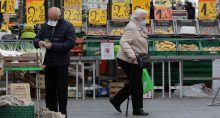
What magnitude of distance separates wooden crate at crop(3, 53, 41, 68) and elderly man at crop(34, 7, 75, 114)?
31 cm

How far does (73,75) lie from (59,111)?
12.1 ft

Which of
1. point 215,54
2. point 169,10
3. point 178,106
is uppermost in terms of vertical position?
point 169,10

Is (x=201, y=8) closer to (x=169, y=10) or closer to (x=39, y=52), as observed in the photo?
(x=169, y=10)

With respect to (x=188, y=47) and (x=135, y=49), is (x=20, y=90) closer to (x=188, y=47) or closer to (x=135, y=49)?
(x=135, y=49)

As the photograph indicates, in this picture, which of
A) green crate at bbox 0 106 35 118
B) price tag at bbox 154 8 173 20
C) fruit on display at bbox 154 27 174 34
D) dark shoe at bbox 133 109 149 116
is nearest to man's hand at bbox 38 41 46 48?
green crate at bbox 0 106 35 118

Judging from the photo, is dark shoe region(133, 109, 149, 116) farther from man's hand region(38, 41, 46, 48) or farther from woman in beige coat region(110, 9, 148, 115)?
man's hand region(38, 41, 46, 48)

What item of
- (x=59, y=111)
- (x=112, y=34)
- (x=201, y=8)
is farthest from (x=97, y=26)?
(x=59, y=111)

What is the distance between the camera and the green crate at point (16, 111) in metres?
8.34

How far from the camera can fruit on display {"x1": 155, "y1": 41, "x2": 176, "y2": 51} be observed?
42.0ft

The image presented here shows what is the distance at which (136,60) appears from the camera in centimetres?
1017

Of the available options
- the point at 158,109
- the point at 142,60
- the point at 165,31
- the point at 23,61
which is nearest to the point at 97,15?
the point at 165,31

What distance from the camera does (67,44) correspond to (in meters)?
9.10

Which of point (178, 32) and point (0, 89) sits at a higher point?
point (178, 32)

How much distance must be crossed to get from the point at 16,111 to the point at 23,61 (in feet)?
2.78
